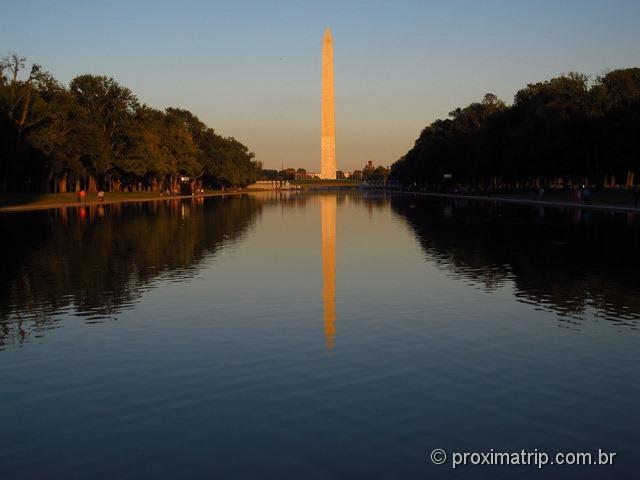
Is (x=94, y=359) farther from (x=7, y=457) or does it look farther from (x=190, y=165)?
(x=190, y=165)

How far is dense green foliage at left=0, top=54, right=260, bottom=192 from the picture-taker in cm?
8475

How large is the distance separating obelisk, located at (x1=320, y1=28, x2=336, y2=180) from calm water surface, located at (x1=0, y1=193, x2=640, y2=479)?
140 m

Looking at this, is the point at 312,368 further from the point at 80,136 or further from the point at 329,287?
the point at 80,136

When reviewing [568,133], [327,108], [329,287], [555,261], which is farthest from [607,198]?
[327,108]

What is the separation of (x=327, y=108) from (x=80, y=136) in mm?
84341

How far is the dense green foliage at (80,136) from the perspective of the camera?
3337 inches

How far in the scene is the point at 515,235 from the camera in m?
38.2

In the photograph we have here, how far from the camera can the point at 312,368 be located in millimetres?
11422

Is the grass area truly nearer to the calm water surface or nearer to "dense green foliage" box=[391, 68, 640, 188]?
"dense green foliage" box=[391, 68, 640, 188]

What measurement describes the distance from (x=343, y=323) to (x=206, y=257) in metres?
13.9

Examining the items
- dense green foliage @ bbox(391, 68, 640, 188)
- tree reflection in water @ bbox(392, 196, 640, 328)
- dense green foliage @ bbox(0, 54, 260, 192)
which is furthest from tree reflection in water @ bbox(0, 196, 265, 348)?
dense green foliage @ bbox(391, 68, 640, 188)

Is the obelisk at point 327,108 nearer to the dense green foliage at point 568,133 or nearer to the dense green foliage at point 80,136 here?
the dense green foliage at point 80,136

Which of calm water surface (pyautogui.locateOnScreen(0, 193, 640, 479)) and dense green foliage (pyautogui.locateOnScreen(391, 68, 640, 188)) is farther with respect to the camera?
dense green foliage (pyautogui.locateOnScreen(391, 68, 640, 188))

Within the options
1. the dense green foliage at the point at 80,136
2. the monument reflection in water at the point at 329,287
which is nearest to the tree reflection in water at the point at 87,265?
the monument reflection in water at the point at 329,287
